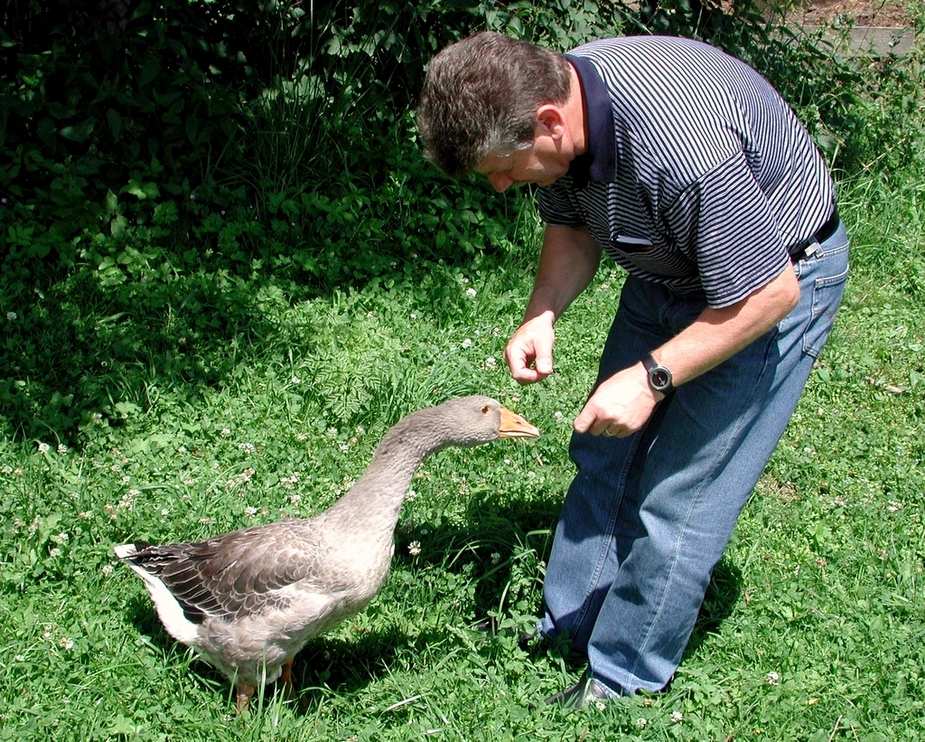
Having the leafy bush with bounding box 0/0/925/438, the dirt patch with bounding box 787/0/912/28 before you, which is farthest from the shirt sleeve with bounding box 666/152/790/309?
the dirt patch with bounding box 787/0/912/28

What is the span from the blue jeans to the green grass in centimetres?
22

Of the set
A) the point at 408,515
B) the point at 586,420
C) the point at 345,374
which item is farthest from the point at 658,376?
the point at 345,374

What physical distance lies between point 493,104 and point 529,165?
9.4 inches

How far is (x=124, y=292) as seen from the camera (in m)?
5.45

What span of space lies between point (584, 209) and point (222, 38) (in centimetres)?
400

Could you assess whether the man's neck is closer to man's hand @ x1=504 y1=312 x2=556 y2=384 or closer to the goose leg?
man's hand @ x1=504 y1=312 x2=556 y2=384

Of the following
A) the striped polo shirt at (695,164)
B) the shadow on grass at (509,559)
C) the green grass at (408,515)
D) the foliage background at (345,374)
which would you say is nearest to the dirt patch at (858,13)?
the foliage background at (345,374)

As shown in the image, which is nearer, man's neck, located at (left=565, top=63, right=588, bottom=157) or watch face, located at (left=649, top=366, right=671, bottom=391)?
man's neck, located at (left=565, top=63, right=588, bottom=157)

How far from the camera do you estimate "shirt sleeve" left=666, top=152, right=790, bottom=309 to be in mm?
2566

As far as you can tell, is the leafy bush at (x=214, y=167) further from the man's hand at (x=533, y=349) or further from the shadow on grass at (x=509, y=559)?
the man's hand at (x=533, y=349)

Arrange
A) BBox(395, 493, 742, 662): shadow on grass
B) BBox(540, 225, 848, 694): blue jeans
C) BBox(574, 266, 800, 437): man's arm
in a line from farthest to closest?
BBox(395, 493, 742, 662): shadow on grass
BBox(540, 225, 848, 694): blue jeans
BBox(574, 266, 800, 437): man's arm

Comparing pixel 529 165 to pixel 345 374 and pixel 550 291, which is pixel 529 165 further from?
pixel 345 374

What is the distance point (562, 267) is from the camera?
3.48m

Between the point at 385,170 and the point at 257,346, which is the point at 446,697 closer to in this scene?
the point at 257,346
